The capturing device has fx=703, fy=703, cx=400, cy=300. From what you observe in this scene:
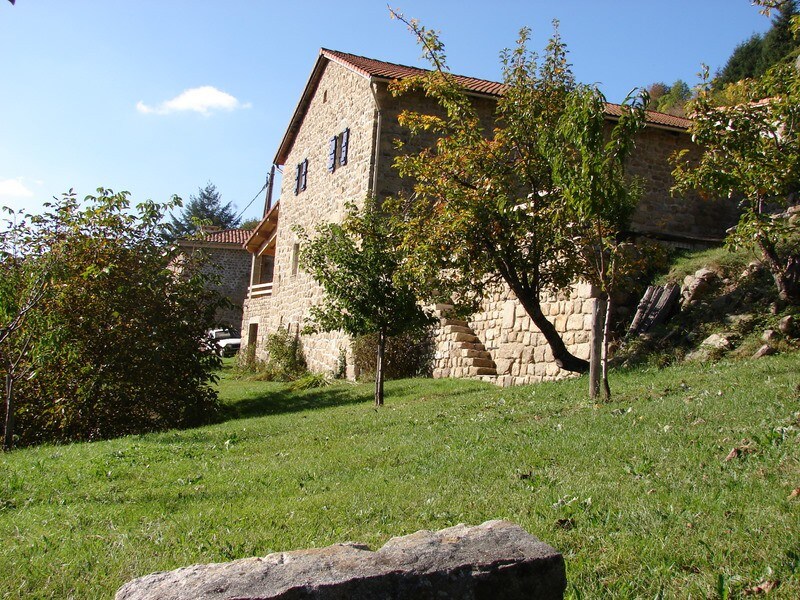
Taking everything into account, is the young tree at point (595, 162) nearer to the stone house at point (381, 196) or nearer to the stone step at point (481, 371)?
the stone house at point (381, 196)

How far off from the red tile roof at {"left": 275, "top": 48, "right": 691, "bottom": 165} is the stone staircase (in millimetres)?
5426

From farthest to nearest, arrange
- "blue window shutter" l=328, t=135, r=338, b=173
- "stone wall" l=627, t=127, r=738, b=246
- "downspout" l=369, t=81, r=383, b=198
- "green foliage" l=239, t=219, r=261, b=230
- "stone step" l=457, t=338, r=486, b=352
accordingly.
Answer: "green foliage" l=239, t=219, r=261, b=230
"blue window shutter" l=328, t=135, r=338, b=173
"stone wall" l=627, t=127, r=738, b=246
"downspout" l=369, t=81, r=383, b=198
"stone step" l=457, t=338, r=486, b=352

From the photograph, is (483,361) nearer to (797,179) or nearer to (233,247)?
(797,179)

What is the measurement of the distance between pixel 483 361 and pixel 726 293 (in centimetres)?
497

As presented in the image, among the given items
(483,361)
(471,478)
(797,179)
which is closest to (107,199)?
(483,361)

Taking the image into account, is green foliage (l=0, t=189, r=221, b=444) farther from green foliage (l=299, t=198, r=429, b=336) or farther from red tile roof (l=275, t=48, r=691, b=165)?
red tile roof (l=275, t=48, r=691, b=165)

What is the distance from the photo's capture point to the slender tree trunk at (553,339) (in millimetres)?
11797

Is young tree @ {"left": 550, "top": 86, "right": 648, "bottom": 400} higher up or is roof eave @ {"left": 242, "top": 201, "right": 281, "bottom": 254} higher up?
roof eave @ {"left": 242, "top": 201, "right": 281, "bottom": 254}

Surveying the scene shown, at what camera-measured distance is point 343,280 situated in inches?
492

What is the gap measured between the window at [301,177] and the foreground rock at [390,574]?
2192 centimetres

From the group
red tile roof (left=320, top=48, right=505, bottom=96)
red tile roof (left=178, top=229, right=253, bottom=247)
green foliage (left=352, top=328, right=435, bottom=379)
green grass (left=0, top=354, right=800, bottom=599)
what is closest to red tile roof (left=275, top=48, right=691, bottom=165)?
red tile roof (left=320, top=48, right=505, bottom=96)

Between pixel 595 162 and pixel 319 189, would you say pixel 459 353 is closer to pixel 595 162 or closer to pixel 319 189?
pixel 595 162

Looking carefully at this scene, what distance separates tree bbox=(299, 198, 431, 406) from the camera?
12.4 meters

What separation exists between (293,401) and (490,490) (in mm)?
10921
